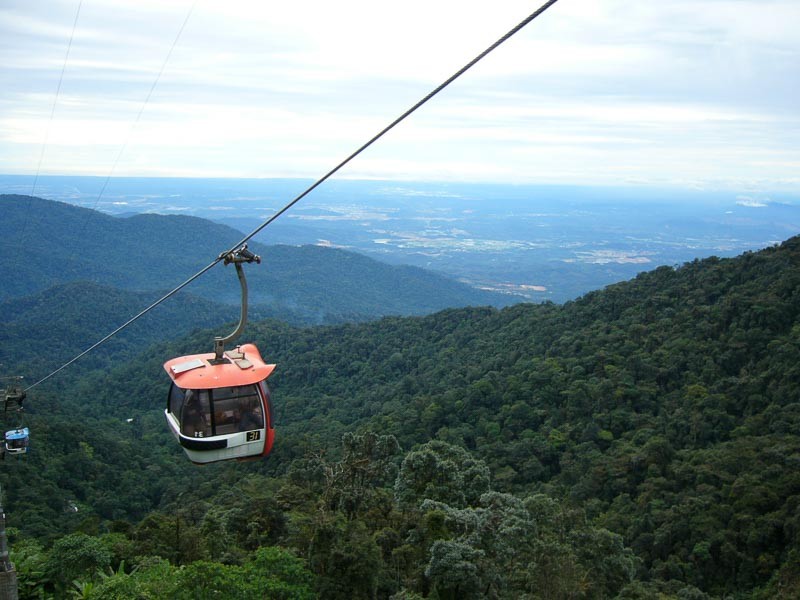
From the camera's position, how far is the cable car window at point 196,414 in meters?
7.77

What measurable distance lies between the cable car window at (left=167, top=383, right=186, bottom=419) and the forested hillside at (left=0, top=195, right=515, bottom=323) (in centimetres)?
8752

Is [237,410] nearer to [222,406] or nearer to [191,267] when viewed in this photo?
[222,406]

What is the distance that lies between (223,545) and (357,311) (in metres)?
92.5

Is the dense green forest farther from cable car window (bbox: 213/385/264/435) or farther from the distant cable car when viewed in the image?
cable car window (bbox: 213/385/264/435)

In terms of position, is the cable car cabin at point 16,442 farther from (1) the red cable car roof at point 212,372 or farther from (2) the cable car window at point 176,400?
(1) the red cable car roof at point 212,372

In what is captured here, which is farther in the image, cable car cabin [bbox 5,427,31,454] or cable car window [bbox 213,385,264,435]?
cable car cabin [bbox 5,427,31,454]

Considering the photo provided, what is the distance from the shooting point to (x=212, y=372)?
25.5 feet

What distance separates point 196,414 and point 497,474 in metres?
18.7

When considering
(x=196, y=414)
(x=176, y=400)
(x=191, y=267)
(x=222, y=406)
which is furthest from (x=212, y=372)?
(x=191, y=267)

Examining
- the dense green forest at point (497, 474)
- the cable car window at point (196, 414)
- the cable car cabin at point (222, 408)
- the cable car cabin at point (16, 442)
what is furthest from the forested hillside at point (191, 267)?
the cable car window at point (196, 414)

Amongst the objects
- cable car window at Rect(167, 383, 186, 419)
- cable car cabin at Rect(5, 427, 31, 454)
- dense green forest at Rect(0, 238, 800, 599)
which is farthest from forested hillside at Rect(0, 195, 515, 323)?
cable car window at Rect(167, 383, 186, 419)

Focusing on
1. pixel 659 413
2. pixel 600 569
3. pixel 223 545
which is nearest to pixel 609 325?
pixel 659 413

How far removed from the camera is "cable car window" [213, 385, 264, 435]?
785 cm

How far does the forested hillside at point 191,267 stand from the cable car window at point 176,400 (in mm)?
87519
